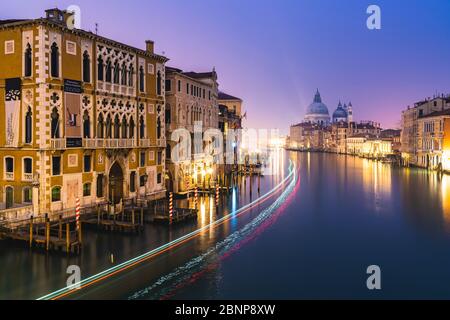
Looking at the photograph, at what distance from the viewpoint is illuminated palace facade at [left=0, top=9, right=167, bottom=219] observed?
2338cm

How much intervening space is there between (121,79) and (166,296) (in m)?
18.4

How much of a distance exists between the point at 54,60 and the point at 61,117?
3.01 m

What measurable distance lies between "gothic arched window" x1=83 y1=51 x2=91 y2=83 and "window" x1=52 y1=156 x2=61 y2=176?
506 cm

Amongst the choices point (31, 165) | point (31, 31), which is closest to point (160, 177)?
point (31, 165)

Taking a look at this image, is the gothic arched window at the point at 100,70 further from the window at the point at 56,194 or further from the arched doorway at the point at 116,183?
the window at the point at 56,194

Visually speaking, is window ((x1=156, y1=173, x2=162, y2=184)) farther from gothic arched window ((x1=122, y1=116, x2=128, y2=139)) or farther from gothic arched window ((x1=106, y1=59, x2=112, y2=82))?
gothic arched window ((x1=106, y1=59, x2=112, y2=82))

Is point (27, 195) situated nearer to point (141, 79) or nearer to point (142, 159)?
point (142, 159)

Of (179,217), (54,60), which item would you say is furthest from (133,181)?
(54,60)

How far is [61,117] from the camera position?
2447 cm

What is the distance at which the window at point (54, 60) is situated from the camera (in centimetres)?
2392

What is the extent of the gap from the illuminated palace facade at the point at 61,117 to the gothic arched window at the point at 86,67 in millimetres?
56

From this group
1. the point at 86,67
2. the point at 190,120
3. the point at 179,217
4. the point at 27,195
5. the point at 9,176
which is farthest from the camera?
the point at 190,120

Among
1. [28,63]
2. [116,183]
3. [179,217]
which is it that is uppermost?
[28,63]
